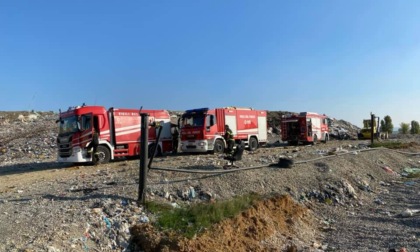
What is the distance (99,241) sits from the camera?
6309 millimetres

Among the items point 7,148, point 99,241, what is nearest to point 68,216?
point 99,241

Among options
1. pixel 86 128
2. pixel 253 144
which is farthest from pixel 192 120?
pixel 86 128

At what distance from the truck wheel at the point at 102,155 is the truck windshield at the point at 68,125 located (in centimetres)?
141

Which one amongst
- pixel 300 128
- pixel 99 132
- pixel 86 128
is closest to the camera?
pixel 86 128

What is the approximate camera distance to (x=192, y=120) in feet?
67.2

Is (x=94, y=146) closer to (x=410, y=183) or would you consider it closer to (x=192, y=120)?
(x=192, y=120)

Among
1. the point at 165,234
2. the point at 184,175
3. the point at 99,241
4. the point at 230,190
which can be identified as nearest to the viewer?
the point at 99,241

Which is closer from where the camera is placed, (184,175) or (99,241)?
(99,241)

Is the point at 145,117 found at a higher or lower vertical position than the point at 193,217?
higher

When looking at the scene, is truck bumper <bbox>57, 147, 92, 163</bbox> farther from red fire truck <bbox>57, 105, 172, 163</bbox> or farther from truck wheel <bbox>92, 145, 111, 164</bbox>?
truck wheel <bbox>92, 145, 111, 164</bbox>

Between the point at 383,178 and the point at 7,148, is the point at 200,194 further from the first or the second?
the point at 7,148

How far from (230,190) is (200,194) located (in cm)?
98

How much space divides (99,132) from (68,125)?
1384 millimetres

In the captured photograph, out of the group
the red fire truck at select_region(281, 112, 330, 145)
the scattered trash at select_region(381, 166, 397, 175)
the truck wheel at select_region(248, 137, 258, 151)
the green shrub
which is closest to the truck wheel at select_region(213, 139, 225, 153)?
the truck wheel at select_region(248, 137, 258, 151)
